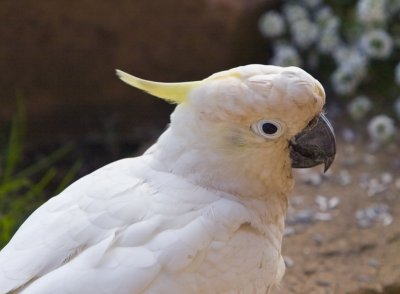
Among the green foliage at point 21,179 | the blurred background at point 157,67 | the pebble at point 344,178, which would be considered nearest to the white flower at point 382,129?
the blurred background at point 157,67

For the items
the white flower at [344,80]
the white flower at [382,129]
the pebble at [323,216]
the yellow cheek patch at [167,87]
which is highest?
the yellow cheek patch at [167,87]

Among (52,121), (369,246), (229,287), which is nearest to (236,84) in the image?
(229,287)

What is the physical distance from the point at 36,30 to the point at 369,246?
156cm

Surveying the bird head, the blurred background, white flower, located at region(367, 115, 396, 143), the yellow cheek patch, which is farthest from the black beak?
white flower, located at region(367, 115, 396, 143)

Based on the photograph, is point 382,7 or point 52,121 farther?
point 52,121

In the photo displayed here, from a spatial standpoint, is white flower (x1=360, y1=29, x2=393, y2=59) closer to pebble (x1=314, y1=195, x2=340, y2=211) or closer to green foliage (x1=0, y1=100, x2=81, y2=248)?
pebble (x1=314, y1=195, x2=340, y2=211)

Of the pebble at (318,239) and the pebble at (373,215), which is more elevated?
the pebble at (373,215)

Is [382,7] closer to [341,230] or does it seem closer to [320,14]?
[320,14]

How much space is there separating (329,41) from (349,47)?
0.09 meters

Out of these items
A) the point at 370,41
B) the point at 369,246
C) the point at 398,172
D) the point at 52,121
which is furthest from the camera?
the point at 52,121

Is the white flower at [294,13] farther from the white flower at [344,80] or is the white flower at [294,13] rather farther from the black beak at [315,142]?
the black beak at [315,142]

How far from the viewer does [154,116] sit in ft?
11.8

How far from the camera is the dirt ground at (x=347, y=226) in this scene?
2.58 meters

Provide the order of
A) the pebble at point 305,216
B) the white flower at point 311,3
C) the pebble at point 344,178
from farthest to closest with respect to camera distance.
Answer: the white flower at point 311,3 < the pebble at point 344,178 < the pebble at point 305,216
